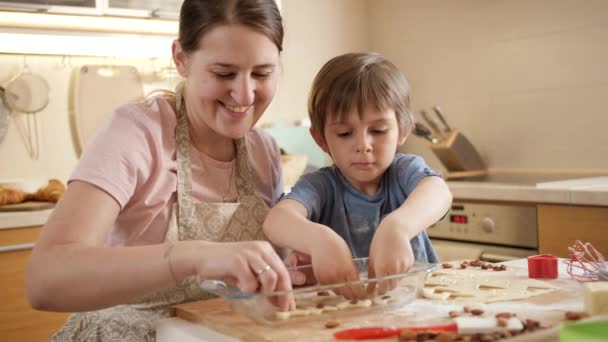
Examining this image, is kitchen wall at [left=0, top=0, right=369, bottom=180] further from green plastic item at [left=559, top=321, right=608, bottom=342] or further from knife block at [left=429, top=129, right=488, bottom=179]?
green plastic item at [left=559, top=321, right=608, bottom=342]

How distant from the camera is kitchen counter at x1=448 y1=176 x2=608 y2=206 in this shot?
2.10 m

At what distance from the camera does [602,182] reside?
91.0 inches

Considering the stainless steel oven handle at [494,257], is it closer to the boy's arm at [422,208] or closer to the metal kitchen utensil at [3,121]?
the boy's arm at [422,208]

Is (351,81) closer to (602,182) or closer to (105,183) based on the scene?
(105,183)

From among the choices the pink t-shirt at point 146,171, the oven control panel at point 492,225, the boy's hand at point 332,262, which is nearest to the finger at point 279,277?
the boy's hand at point 332,262

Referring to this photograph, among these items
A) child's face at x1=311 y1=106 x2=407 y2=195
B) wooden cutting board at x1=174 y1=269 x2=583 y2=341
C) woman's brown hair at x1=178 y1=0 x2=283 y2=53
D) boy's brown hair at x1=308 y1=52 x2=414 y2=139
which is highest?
woman's brown hair at x1=178 y1=0 x2=283 y2=53

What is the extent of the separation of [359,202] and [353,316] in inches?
19.9

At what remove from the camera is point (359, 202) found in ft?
4.43

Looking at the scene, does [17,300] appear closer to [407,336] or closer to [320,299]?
[320,299]

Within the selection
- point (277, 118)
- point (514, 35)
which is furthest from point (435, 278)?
point (277, 118)

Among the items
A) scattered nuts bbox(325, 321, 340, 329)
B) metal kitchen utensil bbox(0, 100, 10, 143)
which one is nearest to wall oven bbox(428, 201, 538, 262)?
scattered nuts bbox(325, 321, 340, 329)

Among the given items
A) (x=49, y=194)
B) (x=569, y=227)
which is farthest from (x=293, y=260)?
(x=49, y=194)

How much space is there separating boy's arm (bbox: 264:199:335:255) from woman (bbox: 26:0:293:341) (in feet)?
0.39

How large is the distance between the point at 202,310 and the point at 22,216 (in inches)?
63.6
